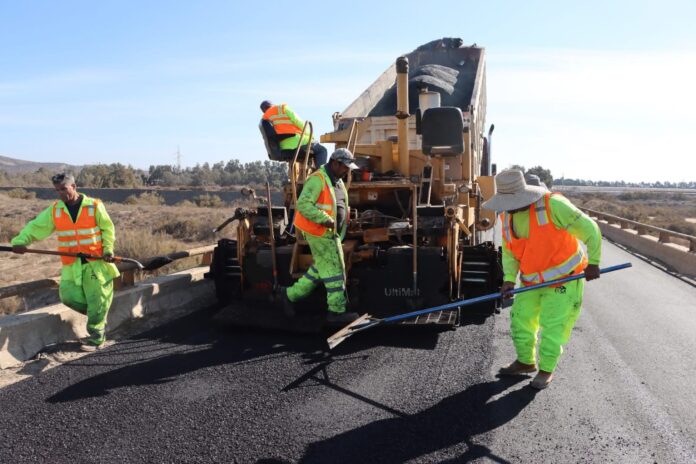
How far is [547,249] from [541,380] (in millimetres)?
925

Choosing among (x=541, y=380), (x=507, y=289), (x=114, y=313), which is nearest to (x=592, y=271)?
(x=507, y=289)

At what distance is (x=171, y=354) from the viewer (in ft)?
15.1

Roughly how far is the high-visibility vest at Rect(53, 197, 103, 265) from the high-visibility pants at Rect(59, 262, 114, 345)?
152 millimetres

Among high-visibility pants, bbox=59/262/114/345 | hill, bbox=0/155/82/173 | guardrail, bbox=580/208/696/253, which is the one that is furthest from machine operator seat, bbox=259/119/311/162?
hill, bbox=0/155/82/173

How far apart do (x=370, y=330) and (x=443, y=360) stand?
1001 millimetres

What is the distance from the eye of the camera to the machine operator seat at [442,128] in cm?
589

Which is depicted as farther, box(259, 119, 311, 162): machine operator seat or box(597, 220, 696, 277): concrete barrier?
box(597, 220, 696, 277): concrete barrier

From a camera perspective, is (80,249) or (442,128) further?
(442,128)

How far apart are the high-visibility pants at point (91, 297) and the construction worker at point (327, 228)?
163 cm

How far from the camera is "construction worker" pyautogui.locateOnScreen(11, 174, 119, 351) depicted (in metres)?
4.72

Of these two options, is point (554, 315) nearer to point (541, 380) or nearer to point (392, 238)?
point (541, 380)

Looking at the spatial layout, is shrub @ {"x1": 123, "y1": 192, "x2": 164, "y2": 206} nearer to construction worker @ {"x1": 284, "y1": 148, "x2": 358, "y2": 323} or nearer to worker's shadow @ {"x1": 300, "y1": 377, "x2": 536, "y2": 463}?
construction worker @ {"x1": 284, "y1": 148, "x2": 358, "y2": 323}

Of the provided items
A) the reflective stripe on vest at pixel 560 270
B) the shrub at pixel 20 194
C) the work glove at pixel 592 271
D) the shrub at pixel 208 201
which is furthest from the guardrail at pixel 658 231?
the shrub at pixel 20 194

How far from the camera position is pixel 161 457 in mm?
2947
